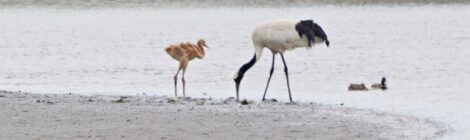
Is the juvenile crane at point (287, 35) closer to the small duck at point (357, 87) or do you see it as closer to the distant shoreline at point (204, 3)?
the small duck at point (357, 87)

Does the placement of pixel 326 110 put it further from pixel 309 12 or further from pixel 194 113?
pixel 309 12

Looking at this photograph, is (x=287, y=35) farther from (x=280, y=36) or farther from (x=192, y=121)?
(x=192, y=121)

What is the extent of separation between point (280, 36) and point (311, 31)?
1.32 ft

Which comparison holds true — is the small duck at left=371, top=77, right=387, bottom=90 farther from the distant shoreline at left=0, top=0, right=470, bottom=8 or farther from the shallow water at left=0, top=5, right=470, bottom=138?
the distant shoreline at left=0, top=0, right=470, bottom=8

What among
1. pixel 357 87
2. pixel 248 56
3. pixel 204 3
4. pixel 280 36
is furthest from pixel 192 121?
pixel 204 3

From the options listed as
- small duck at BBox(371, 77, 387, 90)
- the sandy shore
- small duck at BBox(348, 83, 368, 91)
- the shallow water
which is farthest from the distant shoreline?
the sandy shore

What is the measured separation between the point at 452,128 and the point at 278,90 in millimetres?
4901

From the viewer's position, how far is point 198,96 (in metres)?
14.6

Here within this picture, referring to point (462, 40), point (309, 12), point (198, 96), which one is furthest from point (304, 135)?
point (309, 12)

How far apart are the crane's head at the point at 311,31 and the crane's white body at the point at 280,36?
0.15ft

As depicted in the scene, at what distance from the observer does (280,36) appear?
14.4 meters

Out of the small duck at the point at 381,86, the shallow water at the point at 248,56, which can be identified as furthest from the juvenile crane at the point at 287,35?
the small duck at the point at 381,86

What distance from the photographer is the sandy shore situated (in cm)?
1036

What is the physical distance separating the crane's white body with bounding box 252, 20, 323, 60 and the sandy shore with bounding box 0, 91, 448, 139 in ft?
3.97
